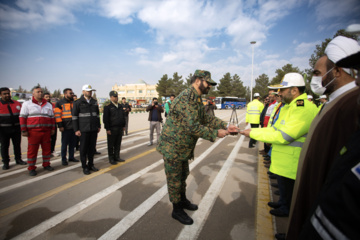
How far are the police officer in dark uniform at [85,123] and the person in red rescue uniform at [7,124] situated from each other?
2191 millimetres

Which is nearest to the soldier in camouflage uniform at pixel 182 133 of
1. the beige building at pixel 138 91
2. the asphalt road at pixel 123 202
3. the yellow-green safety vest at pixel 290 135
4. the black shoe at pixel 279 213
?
the asphalt road at pixel 123 202

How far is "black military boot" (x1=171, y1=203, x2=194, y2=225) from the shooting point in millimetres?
2509

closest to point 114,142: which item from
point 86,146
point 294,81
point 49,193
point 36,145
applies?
point 86,146

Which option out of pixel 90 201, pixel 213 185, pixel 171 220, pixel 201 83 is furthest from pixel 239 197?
pixel 90 201

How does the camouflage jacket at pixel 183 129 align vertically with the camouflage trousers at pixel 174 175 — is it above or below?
above

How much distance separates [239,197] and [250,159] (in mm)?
2639

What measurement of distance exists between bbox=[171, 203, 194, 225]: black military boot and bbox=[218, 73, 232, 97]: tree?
6049cm

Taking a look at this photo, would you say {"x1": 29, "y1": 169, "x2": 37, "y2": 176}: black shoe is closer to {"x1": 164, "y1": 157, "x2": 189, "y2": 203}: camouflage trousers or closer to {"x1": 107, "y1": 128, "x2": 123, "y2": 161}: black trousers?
{"x1": 107, "y1": 128, "x2": 123, "y2": 161}: black trousers

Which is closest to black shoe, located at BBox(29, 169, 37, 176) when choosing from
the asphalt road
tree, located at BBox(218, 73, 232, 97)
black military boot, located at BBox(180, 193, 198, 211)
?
the asphalt road

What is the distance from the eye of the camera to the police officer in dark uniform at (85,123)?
4.36m

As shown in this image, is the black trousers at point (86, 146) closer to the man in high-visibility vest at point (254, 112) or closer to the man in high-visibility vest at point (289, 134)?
the man in high-visibility vest at point (289, 134)

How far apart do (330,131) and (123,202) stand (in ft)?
10.4

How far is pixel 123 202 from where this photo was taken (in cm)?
305

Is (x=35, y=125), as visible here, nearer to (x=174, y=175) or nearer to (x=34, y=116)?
(x=34, y=116)
